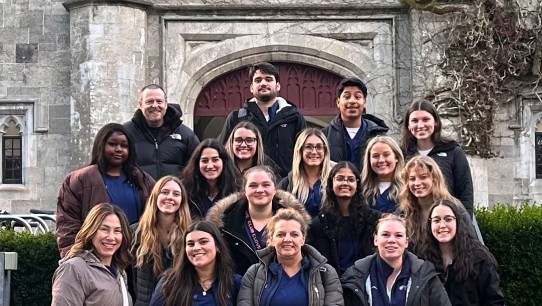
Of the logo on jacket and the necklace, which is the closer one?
the necklace

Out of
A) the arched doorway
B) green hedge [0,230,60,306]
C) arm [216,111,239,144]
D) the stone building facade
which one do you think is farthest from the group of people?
the arched doorway

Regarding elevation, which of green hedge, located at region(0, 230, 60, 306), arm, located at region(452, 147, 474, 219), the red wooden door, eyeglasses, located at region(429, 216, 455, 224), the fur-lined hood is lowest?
green hedge, located at region(0, 230, 60, 306)

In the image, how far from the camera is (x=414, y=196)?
7480mm

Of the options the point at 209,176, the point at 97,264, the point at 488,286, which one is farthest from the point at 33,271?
the point at 488,286

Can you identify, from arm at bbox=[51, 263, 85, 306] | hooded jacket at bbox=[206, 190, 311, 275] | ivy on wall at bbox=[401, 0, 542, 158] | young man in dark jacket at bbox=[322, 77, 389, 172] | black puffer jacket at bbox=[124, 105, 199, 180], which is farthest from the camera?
ivy on wall at bbox=[401, 0, 542, 158]

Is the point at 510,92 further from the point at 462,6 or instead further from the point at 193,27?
the point at 193,27

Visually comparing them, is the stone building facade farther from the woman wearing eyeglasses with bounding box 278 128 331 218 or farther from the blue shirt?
the woman wearing eyeglasses with bounding box 278 128 331 218

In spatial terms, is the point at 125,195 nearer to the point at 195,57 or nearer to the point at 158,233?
the point at 158,233

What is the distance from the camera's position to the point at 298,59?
14828 mm

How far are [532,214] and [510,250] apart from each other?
1.62ft

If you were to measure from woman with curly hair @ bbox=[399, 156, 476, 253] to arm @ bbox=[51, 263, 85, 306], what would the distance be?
7.61 feet

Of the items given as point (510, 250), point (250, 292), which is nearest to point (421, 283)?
point (250, 292)

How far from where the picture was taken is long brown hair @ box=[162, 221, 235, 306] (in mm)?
6699

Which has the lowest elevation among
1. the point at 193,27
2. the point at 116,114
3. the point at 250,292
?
the point at 250,292
